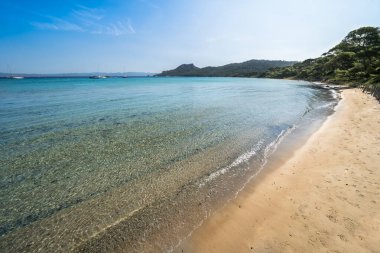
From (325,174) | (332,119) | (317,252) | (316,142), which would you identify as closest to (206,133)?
(316,142)

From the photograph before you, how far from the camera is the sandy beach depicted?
5.66 meters

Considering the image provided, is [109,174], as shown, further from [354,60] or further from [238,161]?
[354,60]

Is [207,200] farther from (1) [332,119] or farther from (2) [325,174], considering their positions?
(1) [332,119]

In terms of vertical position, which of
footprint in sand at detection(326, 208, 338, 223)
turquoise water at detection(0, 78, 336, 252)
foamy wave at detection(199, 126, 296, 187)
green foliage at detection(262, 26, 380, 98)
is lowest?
foamy wave at detection(199, 126, 296, 187)

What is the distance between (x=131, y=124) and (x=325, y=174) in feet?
48.2

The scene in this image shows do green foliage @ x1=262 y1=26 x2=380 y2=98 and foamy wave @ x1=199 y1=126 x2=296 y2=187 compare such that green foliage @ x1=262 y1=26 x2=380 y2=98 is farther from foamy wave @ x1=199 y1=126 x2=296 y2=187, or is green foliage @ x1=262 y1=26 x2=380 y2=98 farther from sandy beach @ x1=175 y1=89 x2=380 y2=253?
sandy beach @ x1=175 y1=89 x2=380 y2=253

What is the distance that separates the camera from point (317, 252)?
207 inches

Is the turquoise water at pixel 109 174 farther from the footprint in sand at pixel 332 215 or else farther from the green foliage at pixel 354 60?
the green foliage at pixel 354 60

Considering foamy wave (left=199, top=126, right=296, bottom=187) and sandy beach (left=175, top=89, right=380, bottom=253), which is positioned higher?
sandy beach (left=175, top=89, right=380, bottom=253)

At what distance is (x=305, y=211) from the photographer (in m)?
Answer: 6.95


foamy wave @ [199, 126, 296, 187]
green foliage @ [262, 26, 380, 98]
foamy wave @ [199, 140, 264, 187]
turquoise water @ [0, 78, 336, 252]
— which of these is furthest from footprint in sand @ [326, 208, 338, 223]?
green foliage @ [262, 26, 380, 98]

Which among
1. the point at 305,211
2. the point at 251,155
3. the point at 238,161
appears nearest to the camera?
the point at 305,211

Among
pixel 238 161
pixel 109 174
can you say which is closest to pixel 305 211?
pixel 238 161

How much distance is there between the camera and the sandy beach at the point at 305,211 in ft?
18.6
